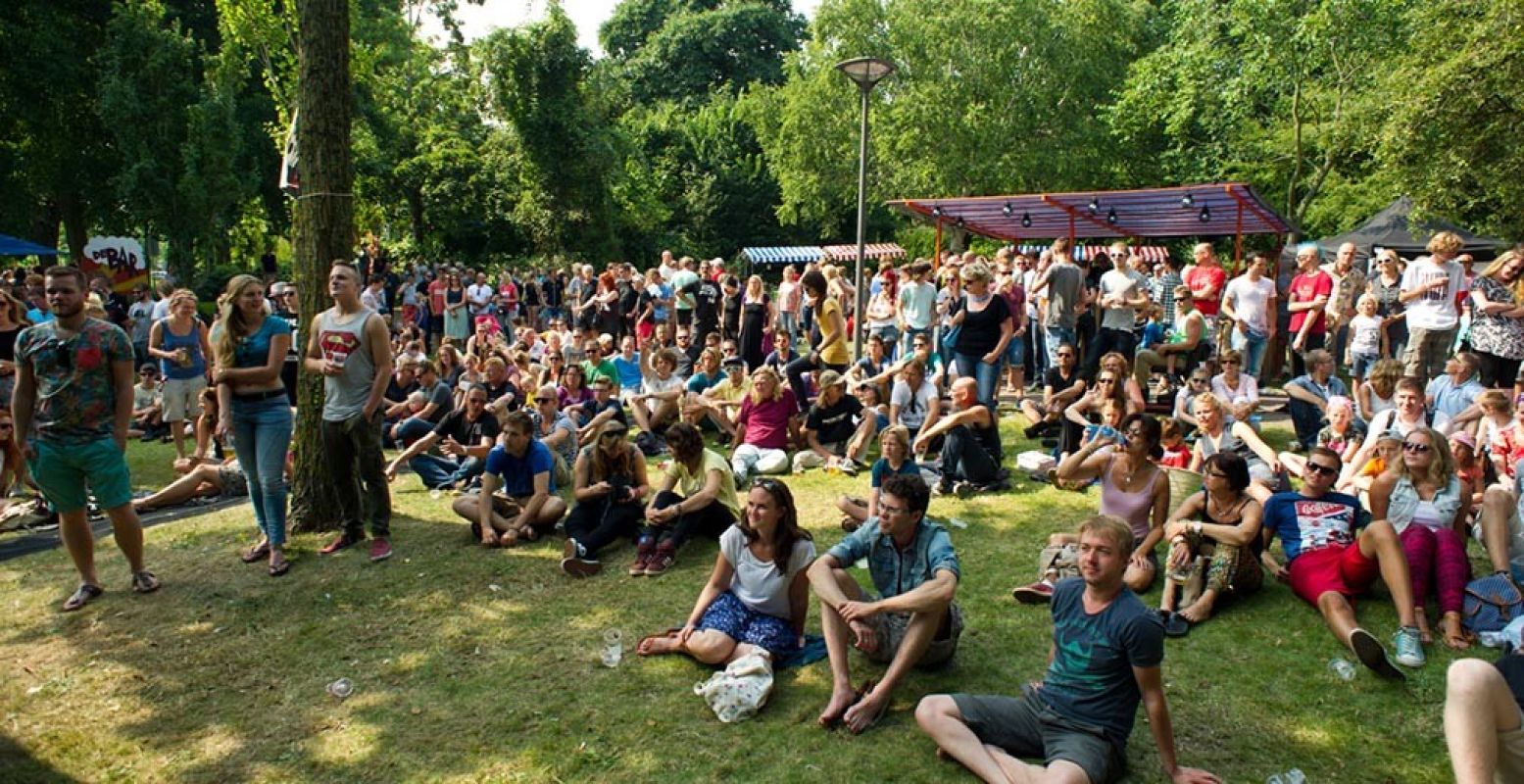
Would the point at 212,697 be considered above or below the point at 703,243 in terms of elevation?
below

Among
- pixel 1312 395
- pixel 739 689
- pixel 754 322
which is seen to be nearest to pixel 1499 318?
pixel 1312 395

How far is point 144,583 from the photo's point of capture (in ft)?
18.8

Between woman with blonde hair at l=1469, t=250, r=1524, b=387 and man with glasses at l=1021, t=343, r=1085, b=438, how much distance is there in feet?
10.8

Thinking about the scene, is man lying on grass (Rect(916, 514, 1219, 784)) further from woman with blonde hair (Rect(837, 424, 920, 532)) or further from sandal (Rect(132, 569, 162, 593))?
sandal (Rect(132, 569, 162, 593))

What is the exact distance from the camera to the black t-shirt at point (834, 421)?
902 cm

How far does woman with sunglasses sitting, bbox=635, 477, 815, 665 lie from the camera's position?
A: 181 inches

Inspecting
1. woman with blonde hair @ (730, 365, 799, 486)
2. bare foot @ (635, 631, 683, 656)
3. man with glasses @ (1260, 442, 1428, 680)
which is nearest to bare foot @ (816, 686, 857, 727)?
bare foot @ (635, 631, 683, 656)

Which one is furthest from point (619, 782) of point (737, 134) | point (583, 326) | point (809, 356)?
point (737, 134)

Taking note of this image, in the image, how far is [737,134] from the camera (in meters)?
43.1

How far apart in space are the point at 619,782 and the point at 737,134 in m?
41.6

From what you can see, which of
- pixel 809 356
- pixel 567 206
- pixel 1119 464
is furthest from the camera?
pixel 567 206

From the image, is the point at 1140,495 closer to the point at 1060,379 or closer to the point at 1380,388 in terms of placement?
the point at 1380,388

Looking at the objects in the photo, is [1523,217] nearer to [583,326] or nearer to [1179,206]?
[1179,206]

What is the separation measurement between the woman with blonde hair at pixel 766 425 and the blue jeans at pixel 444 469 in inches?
93.6
